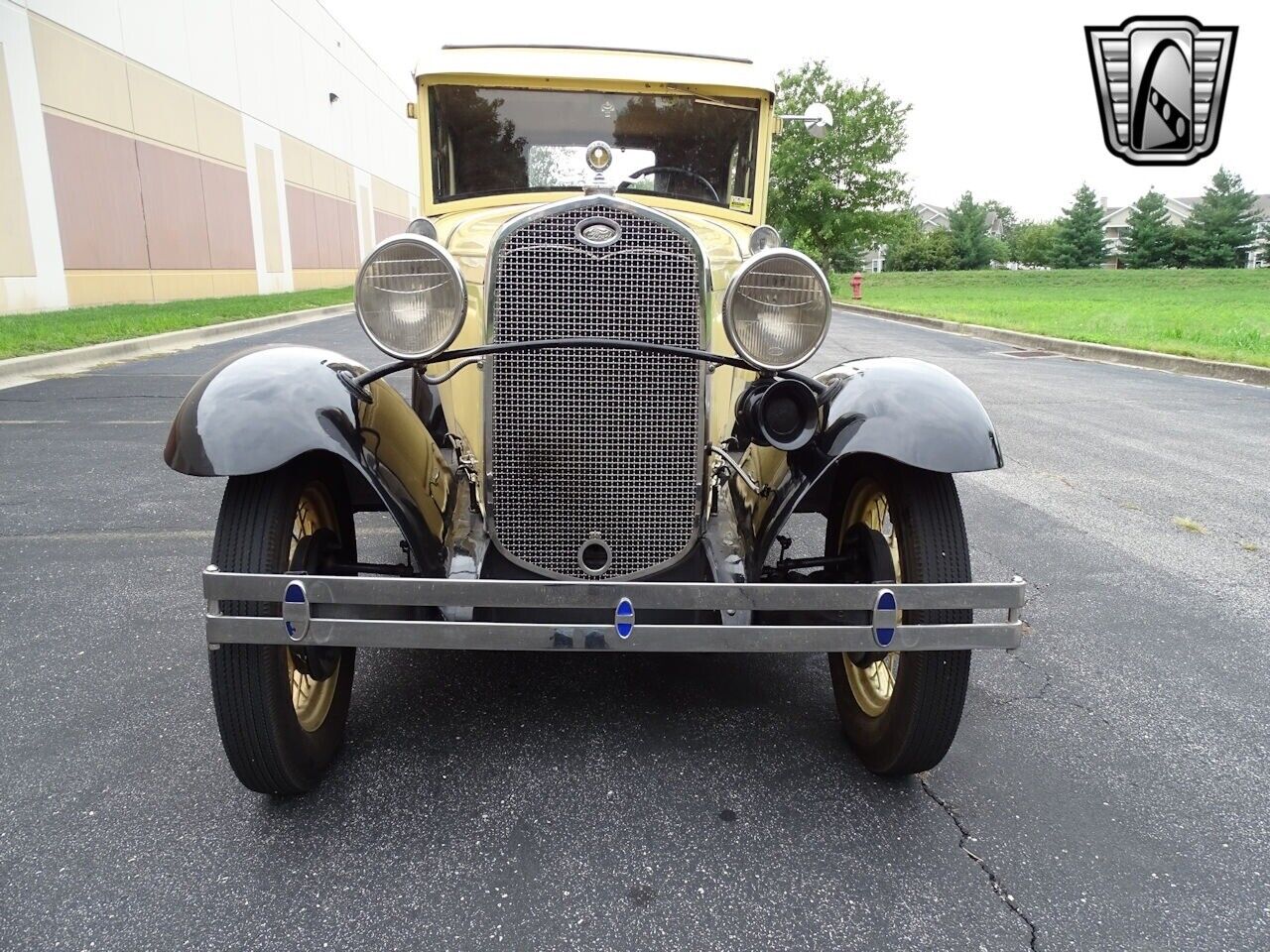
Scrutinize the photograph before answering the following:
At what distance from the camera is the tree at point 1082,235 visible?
199ft

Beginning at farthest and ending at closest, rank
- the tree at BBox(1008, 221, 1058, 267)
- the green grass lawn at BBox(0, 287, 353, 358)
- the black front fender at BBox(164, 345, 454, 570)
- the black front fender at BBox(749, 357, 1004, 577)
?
the tree at BBox(1008, 221, 1058, 267) < the green grass lawn at BBox(0, 287, 353, 358) < the black front fender at BBox(749, 357, 1004, 577) < the black front fender at BBox(164, 345, 454, 570)

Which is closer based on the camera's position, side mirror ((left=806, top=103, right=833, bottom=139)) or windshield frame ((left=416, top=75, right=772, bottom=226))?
windshield frame ((left=416, top=75, right=772, bottom=226))

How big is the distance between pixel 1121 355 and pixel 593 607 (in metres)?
12.6

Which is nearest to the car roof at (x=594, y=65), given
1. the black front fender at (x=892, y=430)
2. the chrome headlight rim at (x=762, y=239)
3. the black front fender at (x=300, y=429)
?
the chrome headlight rim at (x=762, y=239)

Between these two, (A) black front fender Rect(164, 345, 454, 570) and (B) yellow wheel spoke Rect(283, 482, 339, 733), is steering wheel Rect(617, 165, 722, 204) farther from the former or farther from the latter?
(B) yellow wheel spoke Rect(283, 482, 339, 733)

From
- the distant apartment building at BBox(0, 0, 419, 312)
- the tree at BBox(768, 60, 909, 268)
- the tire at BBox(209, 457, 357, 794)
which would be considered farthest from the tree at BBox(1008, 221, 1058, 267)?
the tire at BBox(209, 457, 357, 794)

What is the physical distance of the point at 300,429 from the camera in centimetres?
212

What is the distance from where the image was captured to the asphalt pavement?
1.86 metres

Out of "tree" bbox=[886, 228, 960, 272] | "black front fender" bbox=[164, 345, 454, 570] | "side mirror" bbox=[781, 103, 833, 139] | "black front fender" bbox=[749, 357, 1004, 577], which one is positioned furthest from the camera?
"tree" bbox=[886, 228, 960, 272]

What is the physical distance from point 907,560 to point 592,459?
894 millimetres

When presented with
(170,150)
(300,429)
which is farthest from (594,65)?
(170,150)

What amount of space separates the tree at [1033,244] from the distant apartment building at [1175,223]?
466cm

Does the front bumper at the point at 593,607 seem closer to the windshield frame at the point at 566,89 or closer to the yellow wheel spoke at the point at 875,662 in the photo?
the yellow wheel spoke at the point at 875,662

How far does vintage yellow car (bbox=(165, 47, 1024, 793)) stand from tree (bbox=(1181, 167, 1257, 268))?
65989 millimetres
